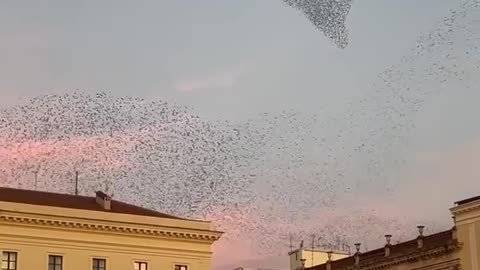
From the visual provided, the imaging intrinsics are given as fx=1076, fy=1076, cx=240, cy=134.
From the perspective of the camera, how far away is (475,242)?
6219 centimetres

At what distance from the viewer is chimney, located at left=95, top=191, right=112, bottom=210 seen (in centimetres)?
6291

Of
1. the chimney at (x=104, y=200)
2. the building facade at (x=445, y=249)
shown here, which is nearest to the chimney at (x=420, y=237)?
the building facade at (x=445, y=249)

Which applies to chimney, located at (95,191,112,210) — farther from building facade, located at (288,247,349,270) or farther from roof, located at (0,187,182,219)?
building facade, located at (288,247,349,270)

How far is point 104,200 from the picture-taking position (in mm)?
63438

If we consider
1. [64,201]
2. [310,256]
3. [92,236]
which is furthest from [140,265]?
[310,256]

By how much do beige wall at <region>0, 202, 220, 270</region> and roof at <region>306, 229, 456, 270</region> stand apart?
12.4m

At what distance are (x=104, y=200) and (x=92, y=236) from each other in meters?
3.81

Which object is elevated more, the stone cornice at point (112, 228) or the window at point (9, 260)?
the stone cornice at point (112, 228)

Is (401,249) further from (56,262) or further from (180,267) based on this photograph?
(56,262)

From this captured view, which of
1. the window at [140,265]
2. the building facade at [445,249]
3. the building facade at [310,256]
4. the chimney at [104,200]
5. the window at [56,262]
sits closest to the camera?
the window at [56,262]

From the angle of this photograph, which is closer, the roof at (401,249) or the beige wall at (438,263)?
the beige wall at (438,263)

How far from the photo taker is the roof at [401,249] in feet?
212

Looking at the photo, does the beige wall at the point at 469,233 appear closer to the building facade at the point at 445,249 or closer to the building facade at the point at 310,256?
the building facade at the point at 445,249

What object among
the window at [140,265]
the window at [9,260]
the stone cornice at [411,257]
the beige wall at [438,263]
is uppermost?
the stone cornice at [411,257]
